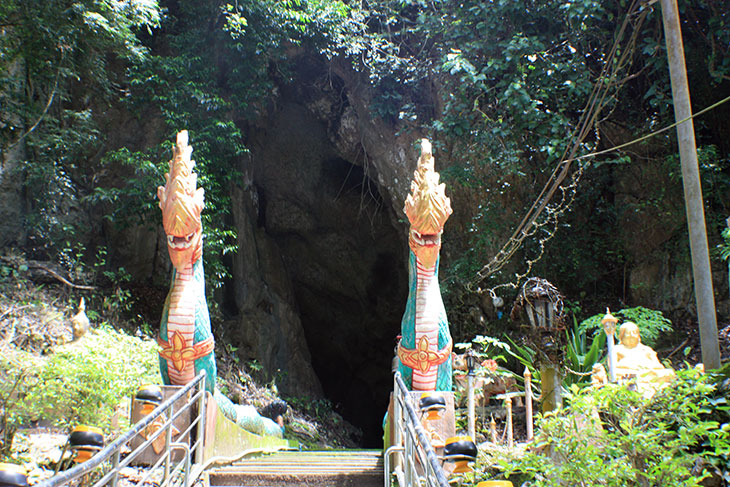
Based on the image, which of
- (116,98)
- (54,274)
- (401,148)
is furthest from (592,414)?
(116,98)

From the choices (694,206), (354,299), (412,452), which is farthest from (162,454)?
(354,299)

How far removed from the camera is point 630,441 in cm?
330

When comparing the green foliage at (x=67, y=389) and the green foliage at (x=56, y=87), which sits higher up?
the green foliage at (x=56, y=87)

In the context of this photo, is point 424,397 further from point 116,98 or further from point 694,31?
point 116,98

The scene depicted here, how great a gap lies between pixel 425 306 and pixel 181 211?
2262 mm

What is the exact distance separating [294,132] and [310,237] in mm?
2655

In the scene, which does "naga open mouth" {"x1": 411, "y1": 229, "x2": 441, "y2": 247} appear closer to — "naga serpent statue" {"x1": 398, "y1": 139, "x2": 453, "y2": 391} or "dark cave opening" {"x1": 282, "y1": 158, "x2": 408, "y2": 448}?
"naga serpent statue" {"x1": 398, "y1": 139, "x2": 453, "y2": 391}

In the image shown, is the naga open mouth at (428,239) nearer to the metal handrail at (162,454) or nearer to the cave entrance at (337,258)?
the metal handrail at (162,454)

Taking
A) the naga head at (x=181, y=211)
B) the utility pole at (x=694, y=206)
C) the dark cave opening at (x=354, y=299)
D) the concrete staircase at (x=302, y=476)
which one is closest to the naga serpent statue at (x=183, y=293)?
the naga head at (x=181, y=211)

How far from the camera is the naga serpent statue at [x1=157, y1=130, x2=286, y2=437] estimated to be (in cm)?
487

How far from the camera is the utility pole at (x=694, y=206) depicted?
4402mm

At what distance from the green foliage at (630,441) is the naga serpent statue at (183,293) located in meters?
2.70

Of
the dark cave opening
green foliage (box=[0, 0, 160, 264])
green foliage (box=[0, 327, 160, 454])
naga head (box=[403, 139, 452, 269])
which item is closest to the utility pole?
naga head (box=[403, 139, 452, 269])

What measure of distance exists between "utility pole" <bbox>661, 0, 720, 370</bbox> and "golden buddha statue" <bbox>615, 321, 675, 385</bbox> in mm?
571
